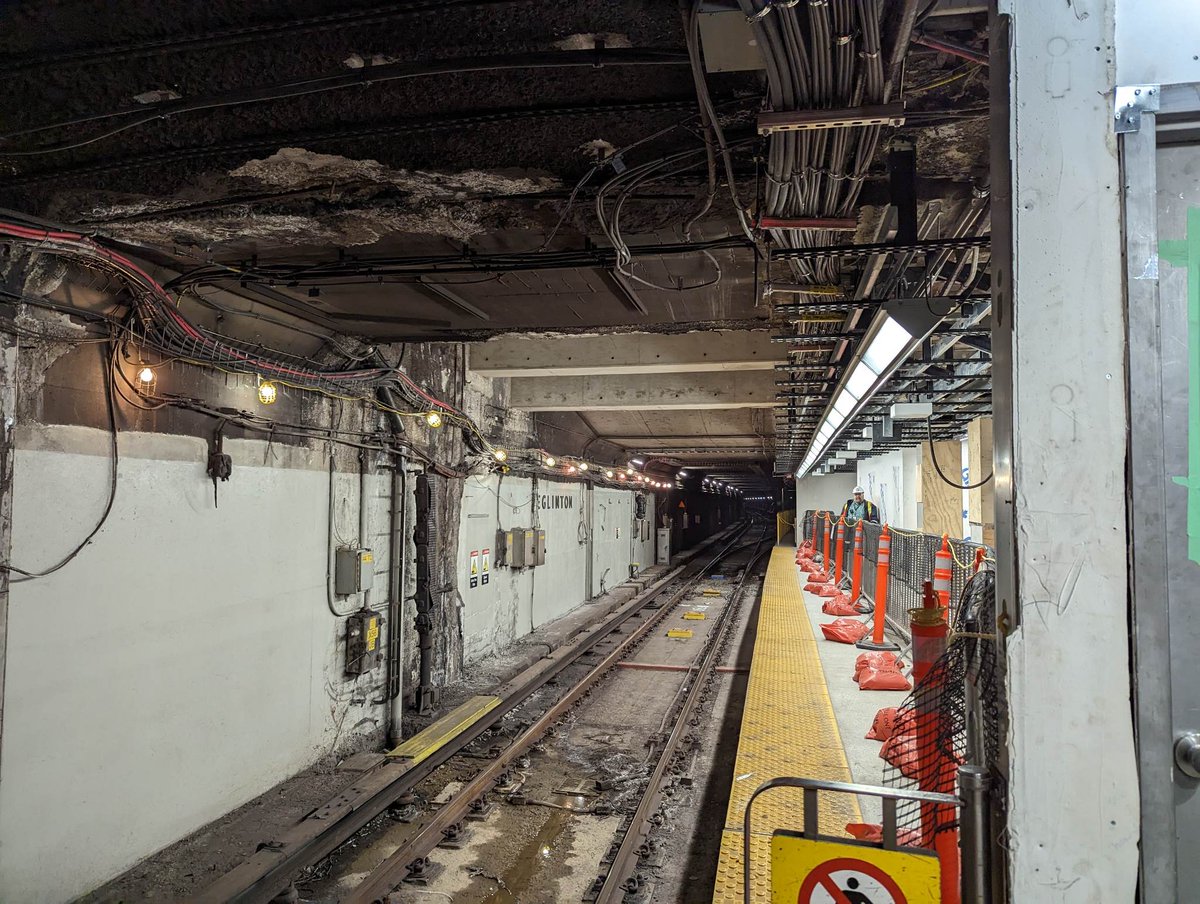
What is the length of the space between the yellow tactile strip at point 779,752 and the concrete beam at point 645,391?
3.57m

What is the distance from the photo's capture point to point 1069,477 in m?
1.64

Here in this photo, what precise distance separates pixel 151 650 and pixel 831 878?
462 centimetres

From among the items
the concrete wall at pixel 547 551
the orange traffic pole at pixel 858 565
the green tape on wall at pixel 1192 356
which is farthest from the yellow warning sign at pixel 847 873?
the orange traffic pole at pixel 858 565

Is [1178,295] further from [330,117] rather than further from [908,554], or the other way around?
[908,554]

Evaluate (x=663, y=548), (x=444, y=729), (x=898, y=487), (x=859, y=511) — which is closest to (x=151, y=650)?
(x=444, y=729)

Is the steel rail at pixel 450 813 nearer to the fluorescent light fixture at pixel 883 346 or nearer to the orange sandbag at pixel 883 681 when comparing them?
the orange sandbag at pixel 883 681

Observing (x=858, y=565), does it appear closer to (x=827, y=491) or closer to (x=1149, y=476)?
(x=1149, y=476)

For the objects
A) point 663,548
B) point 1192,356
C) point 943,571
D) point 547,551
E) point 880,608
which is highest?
point 1192,356

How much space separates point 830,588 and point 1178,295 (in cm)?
1456

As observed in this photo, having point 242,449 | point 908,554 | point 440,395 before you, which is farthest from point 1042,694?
point 908,554

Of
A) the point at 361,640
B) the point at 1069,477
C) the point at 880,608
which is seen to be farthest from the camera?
the point at 880,608

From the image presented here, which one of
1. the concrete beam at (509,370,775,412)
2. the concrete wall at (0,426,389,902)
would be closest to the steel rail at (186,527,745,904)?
the concrete wall at (0,426,389,902)

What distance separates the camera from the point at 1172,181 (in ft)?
5.69

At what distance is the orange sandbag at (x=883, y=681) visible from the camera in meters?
7.75
